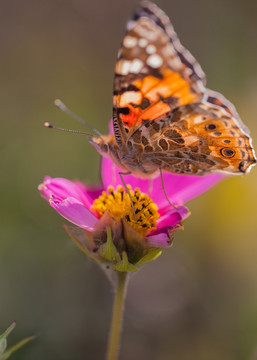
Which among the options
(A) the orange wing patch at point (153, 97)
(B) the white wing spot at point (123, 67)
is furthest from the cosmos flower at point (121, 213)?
(B) the white wing spot at point (123, 67)

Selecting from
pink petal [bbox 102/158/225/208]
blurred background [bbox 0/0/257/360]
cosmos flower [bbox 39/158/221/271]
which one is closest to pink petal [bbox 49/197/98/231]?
cosmos flower [bbox 39/158/221/271]

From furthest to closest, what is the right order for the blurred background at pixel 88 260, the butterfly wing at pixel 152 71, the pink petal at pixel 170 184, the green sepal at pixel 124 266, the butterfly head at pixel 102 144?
the blurred background at pixel 88 260 → the pink petal at pixel 170 184 → the butterfly head at pixel 102 144 → the butterfly wing at pixel 152 71 → the green sepal at pixel 124 266

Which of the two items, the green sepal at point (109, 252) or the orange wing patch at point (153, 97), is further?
the orange wing patch at point (153, 97)

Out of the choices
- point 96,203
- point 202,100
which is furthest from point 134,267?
point 202,100

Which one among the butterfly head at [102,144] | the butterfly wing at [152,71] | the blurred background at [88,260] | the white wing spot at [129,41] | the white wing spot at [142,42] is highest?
the white wing spot at [129,41]

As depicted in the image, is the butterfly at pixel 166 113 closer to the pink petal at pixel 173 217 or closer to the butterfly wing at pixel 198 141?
the butterfly wing at pixel 198 141

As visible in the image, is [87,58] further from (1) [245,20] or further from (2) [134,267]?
(2) [134,267]

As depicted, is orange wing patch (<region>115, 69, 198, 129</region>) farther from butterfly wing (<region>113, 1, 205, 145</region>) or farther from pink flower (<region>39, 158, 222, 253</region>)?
pink flower (<region>39, 158, 222, 253</region>)
